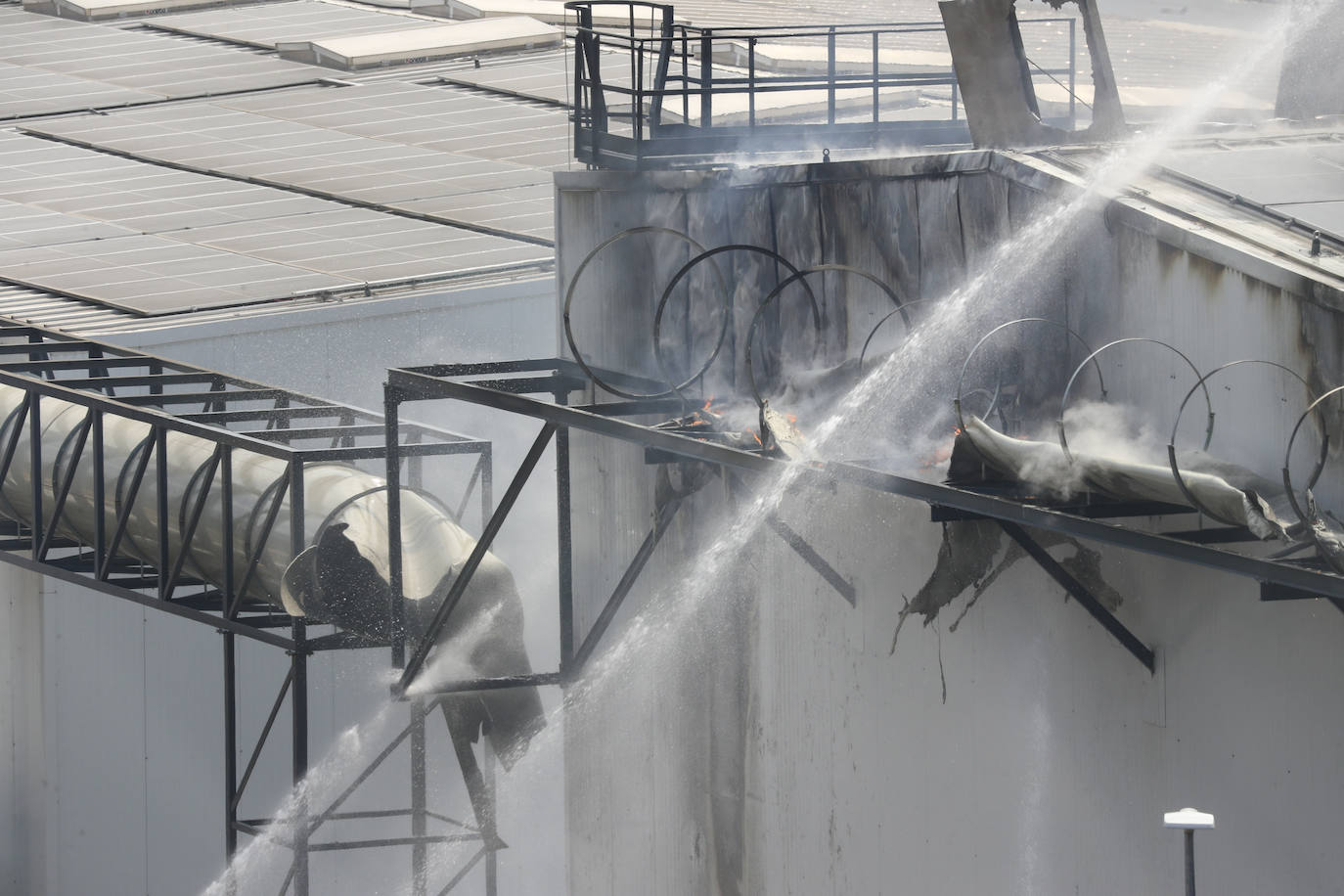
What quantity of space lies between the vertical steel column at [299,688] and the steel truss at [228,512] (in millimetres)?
11

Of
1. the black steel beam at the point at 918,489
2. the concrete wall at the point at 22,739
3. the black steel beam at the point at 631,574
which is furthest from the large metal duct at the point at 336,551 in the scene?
the concrete wall at the point at 22,739

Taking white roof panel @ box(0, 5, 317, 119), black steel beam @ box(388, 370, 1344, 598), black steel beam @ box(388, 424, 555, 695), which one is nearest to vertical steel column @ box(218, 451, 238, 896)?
black steel beam @ box(388, 424, 555, 695)

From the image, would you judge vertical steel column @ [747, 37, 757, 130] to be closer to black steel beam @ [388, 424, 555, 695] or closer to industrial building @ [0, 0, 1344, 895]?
industrial building @ [0, 0, 1344, 895]

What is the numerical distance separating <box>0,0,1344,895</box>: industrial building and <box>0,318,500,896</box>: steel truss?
2.3 inches

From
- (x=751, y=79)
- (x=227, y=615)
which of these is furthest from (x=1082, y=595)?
(x=227, y=615)

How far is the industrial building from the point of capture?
324 inches

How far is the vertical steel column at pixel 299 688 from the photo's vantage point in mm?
11922

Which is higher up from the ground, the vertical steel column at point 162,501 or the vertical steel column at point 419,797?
the vertical steel column at point 162,501

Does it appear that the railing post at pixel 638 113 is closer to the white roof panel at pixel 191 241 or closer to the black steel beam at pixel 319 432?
the black steel beam at pixel 319 432

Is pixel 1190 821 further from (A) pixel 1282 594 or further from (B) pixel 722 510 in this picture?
(B) pixel 722 510

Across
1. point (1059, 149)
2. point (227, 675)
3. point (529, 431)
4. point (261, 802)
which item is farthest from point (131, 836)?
point (1059, 149)

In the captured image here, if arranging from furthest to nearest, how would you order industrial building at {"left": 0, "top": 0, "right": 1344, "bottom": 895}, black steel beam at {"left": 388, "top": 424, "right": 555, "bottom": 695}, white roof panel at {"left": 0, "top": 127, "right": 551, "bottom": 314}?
white roof panel at {"left": 0, "top": 127, "right": 551, "bottom": 314}
black steel beam at {"left": 388, "top": 424, "right": 555, "bottom": 695}
industrial building at {"left": 0, "top": 0, "right": 1344, "bottom": 895}

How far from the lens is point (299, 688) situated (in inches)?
479

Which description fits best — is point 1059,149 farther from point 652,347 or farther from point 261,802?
point 261,802
